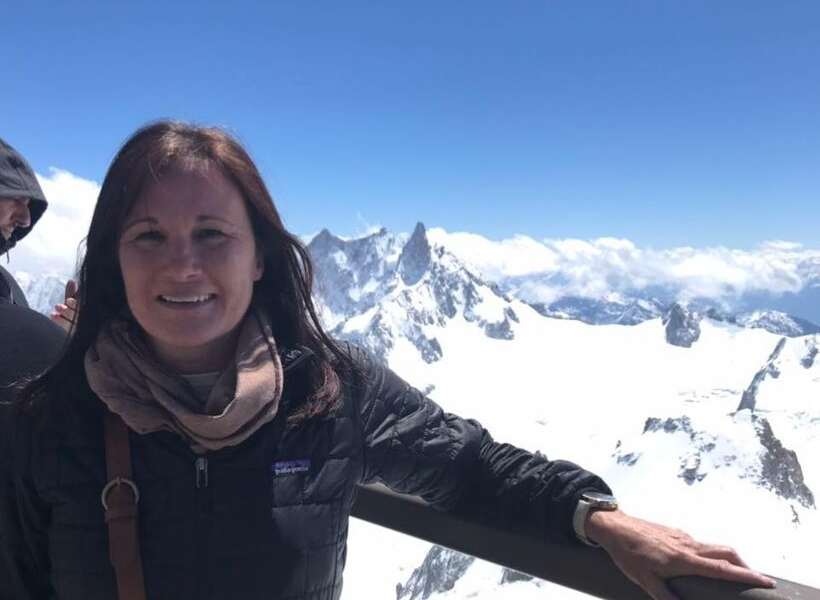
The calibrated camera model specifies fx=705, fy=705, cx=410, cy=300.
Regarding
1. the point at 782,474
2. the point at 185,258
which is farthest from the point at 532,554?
the point at 782,474

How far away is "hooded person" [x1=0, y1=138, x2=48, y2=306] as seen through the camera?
405 cm

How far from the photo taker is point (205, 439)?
283cm

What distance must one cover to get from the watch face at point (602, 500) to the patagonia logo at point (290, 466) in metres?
1.26

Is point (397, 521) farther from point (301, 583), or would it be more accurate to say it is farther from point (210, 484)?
point (210, 484)

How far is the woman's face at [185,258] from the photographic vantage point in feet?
9.62

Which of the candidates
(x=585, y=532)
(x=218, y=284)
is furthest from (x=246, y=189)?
(x=585, y=532)

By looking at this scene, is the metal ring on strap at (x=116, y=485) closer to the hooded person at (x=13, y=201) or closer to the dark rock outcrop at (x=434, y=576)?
the hooded person at (x=13, y=201)

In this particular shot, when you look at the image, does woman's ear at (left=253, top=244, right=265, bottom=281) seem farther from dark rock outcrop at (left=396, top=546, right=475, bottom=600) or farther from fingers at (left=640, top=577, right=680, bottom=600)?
dark rock outcrop at (left=396, top=546, right=475, bottom=600)

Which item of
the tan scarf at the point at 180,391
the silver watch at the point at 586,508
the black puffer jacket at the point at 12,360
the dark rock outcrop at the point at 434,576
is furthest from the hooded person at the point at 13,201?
the dark rock outcrop at the point at 434,576

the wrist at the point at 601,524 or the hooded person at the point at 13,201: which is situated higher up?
the hooded person at the point at 13,201

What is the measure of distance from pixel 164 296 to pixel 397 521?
1.73 m

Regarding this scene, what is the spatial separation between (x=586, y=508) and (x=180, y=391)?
6.05 ft

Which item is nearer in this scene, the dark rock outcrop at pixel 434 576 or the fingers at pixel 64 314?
the fingers at pixel 64 314

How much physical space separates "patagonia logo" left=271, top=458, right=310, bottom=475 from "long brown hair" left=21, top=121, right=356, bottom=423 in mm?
186
